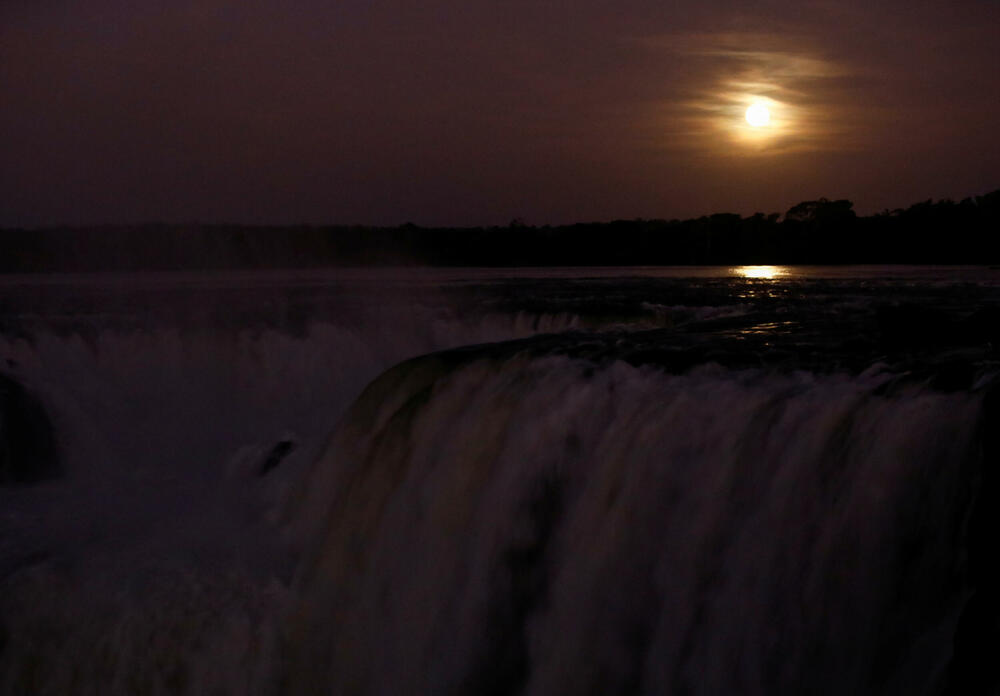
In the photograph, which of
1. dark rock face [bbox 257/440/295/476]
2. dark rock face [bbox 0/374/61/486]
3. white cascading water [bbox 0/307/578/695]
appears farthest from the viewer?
dark rock face [bbox 0/374/61/486]

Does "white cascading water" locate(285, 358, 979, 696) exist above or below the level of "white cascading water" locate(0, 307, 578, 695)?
above

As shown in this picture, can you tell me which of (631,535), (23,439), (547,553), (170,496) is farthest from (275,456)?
(631,535)

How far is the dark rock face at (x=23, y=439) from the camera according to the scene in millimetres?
12594

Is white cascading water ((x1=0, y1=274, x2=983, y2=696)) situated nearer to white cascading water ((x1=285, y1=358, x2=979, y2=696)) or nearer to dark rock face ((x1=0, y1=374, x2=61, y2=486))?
white cascading water ((x1=285, y1=358, x2=979, y2=696))

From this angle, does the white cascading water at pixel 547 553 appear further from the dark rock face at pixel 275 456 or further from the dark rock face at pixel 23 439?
the dark rock face at pixel 23 439

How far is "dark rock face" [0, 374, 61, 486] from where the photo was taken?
41.3ft

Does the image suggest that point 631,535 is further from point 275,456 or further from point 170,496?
point 170,496

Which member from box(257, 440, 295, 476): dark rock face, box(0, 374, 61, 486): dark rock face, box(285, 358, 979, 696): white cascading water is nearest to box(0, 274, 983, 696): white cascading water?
box(285, 358, 979, 696): white cascading water

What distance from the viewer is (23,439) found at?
13.1 m

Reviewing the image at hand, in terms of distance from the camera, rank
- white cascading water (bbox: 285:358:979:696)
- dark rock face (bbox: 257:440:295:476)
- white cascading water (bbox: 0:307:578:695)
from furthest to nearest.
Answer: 1. dark rock face (bbox: 257:440:295:476)
2. white cascading water (bbox: 0:307:578:695)
3. white cascading water (bbox: 285:358:979:696)

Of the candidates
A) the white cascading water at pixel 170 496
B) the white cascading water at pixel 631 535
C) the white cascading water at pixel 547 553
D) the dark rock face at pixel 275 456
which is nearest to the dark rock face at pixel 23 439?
the white cascading water at pixel 170 496

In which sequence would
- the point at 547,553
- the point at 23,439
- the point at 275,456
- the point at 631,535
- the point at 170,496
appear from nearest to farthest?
the point at 631,535 → the point at 547,553 → the point at 170,496 → the point at 275,456 → the point at 23,439

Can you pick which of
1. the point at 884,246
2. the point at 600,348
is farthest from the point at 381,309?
the point at 884,246

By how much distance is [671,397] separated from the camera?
7062mm
